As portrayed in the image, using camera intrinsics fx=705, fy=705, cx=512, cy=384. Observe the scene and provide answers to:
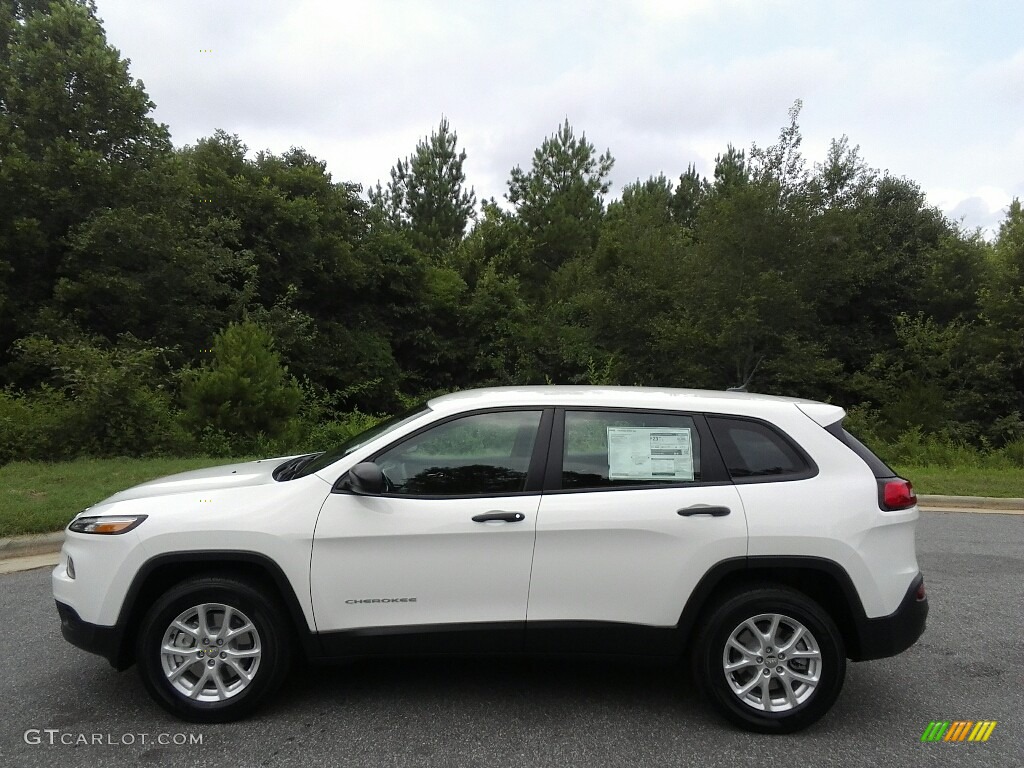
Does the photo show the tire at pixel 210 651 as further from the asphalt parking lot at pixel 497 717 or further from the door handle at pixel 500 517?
the door handle at pixel 500 517

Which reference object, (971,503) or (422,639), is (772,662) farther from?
(971,503)

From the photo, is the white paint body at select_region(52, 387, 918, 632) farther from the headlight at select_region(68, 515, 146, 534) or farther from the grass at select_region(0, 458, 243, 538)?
the grass at select_region(0, 458, 243, 538)

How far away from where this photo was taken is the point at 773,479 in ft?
11.5

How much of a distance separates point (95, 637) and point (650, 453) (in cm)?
284

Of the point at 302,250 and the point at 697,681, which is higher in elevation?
the point at 302,250

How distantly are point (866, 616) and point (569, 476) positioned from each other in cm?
157

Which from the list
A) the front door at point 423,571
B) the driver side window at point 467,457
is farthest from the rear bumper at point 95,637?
the driver side window at point 467,457

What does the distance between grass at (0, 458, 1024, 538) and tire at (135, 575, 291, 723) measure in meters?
4.48

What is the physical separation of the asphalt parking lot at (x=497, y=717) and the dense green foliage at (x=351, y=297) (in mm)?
8881

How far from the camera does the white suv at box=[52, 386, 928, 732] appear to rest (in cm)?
336

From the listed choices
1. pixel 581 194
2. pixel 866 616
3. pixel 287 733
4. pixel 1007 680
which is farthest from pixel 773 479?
pixel 581 194

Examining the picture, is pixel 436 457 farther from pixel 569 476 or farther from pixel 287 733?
pixel 287 733

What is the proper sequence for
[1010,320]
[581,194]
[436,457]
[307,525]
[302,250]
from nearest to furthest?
[307,525] < [436,457] < [1010,320] < [302,250] < [581,194]

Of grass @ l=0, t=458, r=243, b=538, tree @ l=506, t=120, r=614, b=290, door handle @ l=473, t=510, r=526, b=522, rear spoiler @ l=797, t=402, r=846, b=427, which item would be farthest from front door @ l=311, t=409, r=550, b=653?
tree @ l=506, t=120, r=614, b=290
